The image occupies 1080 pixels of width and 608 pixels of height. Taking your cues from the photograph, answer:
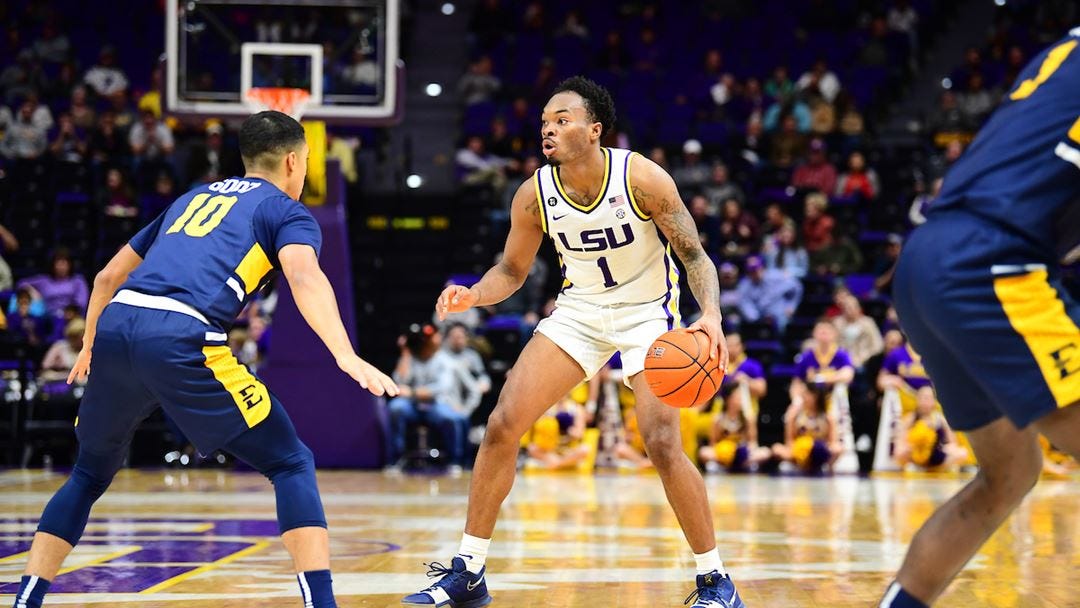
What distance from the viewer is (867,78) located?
64.4 feet

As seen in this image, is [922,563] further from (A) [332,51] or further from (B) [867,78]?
(B) [867,78]

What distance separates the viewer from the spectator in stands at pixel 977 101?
59.3 ft

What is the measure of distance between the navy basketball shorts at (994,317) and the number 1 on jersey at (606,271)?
6.96ft


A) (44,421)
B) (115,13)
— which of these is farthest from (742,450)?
(115,13)

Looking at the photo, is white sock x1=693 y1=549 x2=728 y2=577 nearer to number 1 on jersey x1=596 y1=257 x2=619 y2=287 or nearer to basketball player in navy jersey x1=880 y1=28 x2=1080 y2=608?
number 1 on jersey x1=596 y1=257 x2=619 y2=287

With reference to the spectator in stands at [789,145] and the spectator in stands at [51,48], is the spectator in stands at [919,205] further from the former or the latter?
the spectator in stands at [51,48]

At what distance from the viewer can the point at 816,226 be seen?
16.0 m

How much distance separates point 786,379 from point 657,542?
24.3 feet

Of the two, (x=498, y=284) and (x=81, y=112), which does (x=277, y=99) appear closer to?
(x=498, y=284)

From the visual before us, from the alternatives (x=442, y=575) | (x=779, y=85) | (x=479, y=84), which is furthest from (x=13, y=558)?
(x=779, y=85)

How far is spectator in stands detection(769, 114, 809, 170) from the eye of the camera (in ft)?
58.4

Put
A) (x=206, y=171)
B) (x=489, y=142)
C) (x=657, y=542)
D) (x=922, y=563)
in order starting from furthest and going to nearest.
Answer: (x=489, y=142) → (x=206, y=171) → (x=657, y=542) → (x=922, y=563)

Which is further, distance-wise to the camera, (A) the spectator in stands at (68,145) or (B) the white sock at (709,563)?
(A) the spectator in stands at (68,145)

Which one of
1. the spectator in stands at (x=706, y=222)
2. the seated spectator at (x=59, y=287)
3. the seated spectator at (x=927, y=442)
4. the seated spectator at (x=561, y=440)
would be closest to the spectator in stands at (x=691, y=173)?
the spectator in stands at (x=706, y=222)
